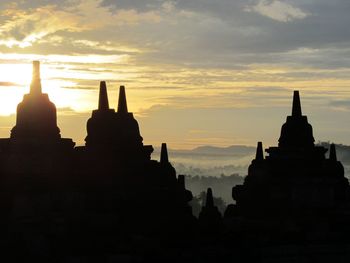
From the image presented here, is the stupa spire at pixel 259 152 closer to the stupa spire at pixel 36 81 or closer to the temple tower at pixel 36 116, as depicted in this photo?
the temple tower at pixel 36 116

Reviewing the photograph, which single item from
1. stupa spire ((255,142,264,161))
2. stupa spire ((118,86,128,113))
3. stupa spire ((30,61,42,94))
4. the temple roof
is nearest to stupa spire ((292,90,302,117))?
the temple roof

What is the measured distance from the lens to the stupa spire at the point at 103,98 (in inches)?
1962

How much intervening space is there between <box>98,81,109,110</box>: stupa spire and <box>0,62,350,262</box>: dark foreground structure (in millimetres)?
72

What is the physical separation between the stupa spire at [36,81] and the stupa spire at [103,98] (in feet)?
17.0

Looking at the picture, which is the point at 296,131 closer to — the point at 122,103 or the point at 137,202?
the point at 122,103

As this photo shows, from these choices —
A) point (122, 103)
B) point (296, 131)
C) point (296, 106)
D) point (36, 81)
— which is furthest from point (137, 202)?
point (296, 106)

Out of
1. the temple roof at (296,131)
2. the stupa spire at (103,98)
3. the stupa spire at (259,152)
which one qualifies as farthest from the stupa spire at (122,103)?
the temple roof at (296,131)

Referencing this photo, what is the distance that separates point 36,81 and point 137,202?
356 inches

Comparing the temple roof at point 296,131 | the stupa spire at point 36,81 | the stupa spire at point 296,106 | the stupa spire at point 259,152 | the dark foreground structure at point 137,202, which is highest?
the stupa spire at point 36,81

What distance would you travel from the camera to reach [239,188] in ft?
173

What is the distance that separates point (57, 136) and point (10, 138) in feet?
8.60

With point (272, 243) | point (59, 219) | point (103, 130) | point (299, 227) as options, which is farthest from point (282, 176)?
point (59, 219)

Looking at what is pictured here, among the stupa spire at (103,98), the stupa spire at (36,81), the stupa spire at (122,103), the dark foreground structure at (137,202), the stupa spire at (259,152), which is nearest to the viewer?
the dark foreground structure at (137,202)

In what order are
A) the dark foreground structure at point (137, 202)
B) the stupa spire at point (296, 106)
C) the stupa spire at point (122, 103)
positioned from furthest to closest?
the stupa spire at point (296, 106)
the stupa spire at point (122, 103)
the dark foreground structure at point (137, 202)
